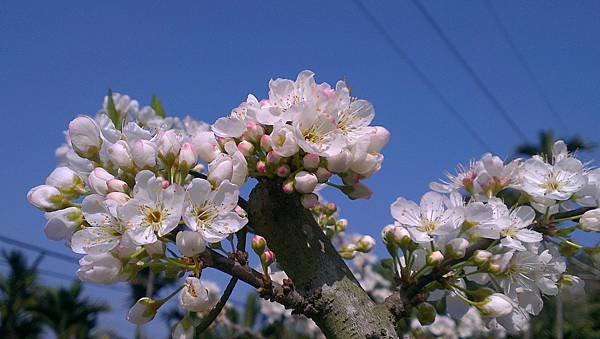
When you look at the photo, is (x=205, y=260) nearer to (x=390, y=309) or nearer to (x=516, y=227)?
(x=390, y=309)

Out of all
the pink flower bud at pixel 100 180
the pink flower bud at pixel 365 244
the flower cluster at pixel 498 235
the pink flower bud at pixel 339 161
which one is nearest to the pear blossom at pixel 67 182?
the pink flower bud at pixel 100 180

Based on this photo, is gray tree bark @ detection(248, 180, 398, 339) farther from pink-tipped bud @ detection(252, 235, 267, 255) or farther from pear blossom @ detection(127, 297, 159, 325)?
pear blossom @ detection(127, 297, 159, 325)

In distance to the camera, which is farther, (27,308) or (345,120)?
(27,308)

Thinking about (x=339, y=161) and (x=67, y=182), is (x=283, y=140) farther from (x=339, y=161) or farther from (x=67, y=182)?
(x=67, y=182)

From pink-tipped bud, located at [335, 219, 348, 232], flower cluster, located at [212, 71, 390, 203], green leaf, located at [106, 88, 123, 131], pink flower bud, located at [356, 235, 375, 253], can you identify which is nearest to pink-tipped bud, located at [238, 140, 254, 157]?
flower cluster, located at [212, 71, 390, 203]

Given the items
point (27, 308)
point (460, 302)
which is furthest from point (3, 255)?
point (460, 302)
